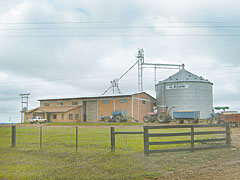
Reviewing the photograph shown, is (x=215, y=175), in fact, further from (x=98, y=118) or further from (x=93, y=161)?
(x=98, y=118)

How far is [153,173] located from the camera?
8.09 metres

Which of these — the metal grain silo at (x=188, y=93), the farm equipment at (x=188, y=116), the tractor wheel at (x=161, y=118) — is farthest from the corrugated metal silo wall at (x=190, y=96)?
the tractor wheel at (x=161, y=118)

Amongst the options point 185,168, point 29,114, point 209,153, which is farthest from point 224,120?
point 29,114

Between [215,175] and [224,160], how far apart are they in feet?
8.48

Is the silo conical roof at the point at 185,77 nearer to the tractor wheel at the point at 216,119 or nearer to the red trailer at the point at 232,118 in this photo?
the tractor wheel at the point at 216,119

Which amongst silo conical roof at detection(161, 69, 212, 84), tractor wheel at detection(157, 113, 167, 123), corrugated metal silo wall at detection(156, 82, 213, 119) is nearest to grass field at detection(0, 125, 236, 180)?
tractor wheel at detection(157, 113, 167, 123)

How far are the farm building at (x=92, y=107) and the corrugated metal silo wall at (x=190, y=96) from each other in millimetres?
4997

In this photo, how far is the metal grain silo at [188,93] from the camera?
47969 millimetres

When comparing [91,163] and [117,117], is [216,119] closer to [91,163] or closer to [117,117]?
[117,117]

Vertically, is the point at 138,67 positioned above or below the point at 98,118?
above

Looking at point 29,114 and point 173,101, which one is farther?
point 29,114

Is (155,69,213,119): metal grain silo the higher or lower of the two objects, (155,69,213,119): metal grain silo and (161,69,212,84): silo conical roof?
the lower

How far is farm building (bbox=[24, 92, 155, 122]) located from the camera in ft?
155

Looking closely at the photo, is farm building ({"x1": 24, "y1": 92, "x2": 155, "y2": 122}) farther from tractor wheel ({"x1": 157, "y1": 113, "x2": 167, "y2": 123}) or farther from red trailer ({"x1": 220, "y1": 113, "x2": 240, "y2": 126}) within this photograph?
red trailer ({"x1": 220, "y1": 113, "x2": 240, "y2": 126})
